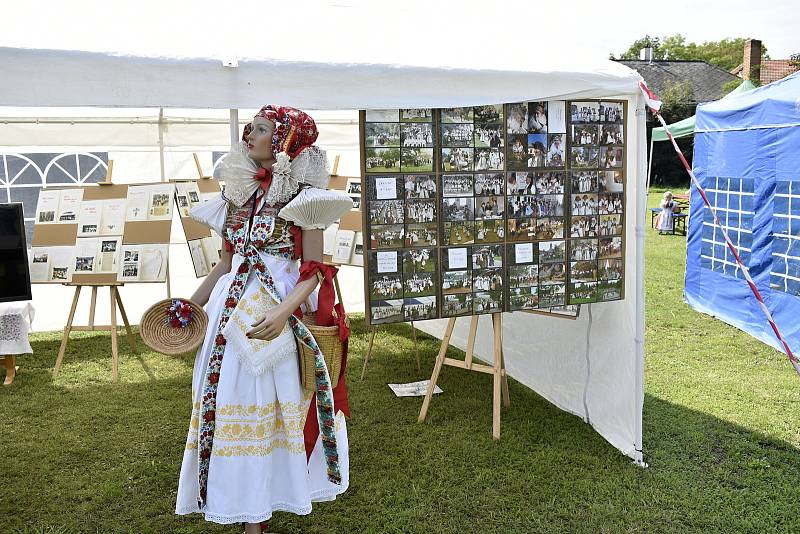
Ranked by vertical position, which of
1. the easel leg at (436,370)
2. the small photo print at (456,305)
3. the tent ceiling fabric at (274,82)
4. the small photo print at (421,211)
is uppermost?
the tent ceiling fabric at (274,82)

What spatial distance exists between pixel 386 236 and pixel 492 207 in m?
0.57

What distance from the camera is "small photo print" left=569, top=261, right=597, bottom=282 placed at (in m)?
3.93

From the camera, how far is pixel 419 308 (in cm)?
368

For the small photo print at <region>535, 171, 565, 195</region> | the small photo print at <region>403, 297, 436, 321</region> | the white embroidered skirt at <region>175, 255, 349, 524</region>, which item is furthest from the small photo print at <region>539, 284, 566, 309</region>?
the white embroidered skirt at <region>175, 255, 349, 524</region>

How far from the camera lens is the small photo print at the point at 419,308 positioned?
3662 millimetres

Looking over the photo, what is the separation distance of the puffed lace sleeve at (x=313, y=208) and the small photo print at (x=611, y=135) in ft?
5.72

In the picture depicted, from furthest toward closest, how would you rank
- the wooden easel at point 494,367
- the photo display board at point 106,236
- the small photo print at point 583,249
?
the photo display board at point 106,236, the wooden easel at point 494,367, the small photo print at point 583,249

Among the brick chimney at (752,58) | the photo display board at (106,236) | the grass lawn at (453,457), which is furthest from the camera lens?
the brick chimney at (752,58)

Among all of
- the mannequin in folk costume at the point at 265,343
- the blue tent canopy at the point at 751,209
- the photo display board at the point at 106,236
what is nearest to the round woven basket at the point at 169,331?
the mannequin in folk costume at the point at 265,343

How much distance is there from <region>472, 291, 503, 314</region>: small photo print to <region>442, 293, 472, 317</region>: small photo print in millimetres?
29

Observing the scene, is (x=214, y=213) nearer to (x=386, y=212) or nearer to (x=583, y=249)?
(x=386, y=212)

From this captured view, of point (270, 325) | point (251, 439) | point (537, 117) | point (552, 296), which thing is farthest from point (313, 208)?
point (552, 296)

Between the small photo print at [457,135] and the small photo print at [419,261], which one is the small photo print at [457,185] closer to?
the small photo print at [457,135]

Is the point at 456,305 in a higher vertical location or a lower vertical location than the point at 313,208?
lower
